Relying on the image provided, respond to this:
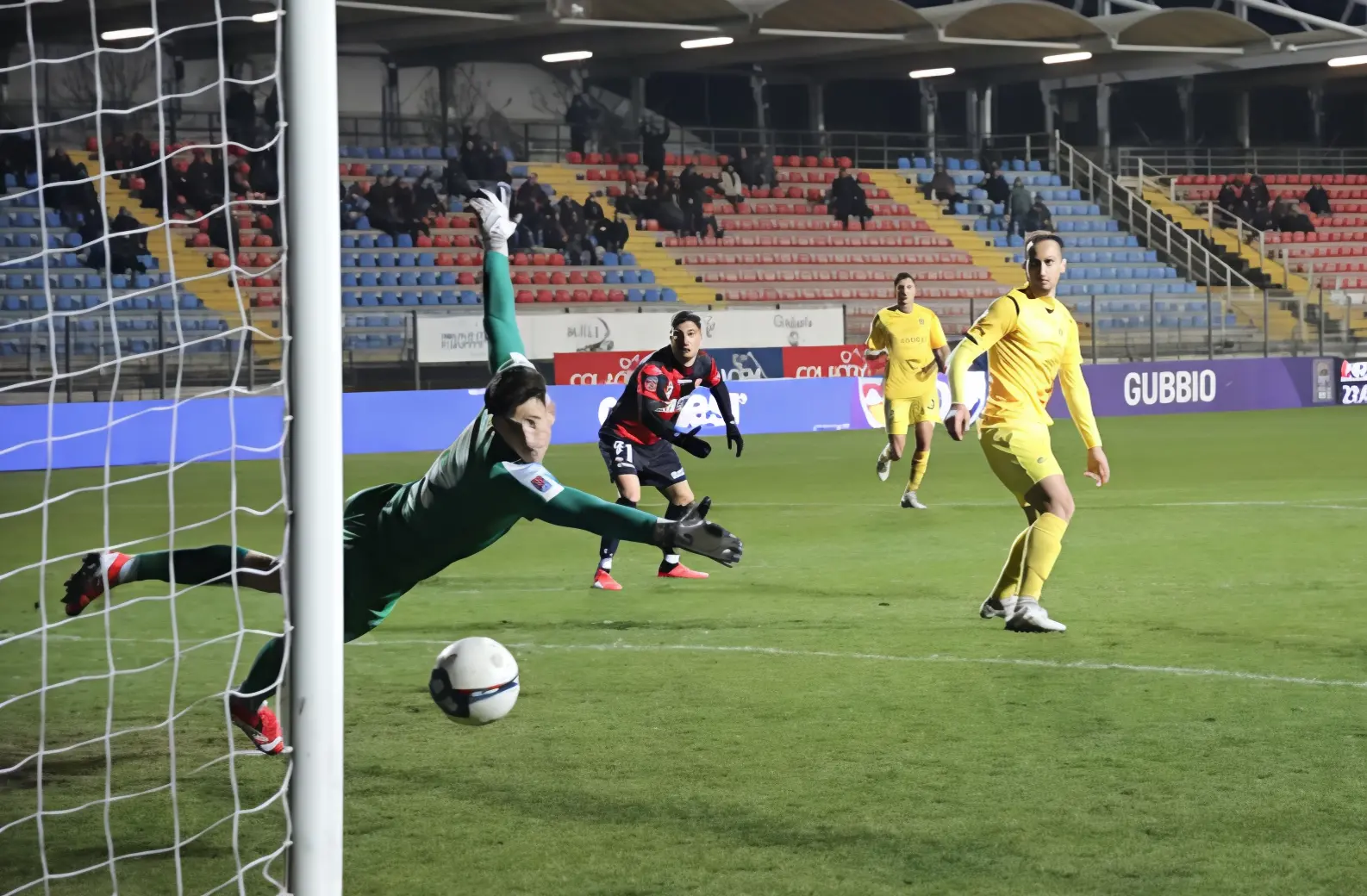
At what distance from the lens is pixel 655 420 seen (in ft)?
34.5

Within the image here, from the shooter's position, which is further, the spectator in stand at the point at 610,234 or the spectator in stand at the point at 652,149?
the spectator in stand at the point at 652,149

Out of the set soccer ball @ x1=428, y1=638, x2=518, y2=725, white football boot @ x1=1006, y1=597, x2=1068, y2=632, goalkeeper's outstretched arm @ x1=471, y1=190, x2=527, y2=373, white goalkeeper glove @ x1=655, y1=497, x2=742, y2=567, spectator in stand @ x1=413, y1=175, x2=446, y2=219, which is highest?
spectator in stand @ x1=413, y1=175, x2=446, y2=219

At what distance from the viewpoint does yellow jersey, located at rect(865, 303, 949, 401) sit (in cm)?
1523

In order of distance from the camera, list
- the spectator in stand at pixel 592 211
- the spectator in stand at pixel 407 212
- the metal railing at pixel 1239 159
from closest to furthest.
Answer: the spectator in stand at pixel 407 212 < the spectator in stand at pixel 592 211 < the metal railing at pixel 1239 159

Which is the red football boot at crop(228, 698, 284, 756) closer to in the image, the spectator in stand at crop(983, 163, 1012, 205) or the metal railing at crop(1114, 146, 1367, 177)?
the spectator in stand at crop(983, 163, 1012, 205)

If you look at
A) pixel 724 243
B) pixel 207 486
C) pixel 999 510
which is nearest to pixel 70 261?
pixel 207 486

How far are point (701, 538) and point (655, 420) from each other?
576cm

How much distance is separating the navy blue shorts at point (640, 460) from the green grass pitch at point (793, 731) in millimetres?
674

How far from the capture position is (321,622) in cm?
393

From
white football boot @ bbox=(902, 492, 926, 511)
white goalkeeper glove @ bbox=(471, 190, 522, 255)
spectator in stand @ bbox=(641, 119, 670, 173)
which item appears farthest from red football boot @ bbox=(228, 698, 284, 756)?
spectator in stand @ bbox=(641, 119, 670, 173)

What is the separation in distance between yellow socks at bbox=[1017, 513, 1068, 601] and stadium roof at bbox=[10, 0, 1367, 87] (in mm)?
18835

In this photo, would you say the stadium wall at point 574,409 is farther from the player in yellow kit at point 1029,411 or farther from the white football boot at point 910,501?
the player in yellow kit at point 1029,411

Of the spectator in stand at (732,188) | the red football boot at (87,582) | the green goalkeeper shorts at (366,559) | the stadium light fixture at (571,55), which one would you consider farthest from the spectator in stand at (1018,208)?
the red football boot at (87,582)

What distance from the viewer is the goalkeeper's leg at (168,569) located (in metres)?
5.57
